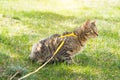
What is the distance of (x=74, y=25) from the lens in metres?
12.1

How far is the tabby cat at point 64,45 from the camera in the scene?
747 cm

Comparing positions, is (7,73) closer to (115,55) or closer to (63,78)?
(63,78)

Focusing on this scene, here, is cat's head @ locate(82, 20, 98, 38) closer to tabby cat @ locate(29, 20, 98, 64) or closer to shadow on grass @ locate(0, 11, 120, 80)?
tabby cat @ locate(29, 20, 98, 64)

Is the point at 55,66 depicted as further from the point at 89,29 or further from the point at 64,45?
the point at 89,29

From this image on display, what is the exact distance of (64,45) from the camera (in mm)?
7605

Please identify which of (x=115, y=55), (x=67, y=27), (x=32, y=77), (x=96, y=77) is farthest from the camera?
(x=67, y=27)

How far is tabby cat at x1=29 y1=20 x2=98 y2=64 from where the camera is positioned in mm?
7469

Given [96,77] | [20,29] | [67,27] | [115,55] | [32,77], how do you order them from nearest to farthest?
[32,77] < [96,77] < [115,55] < [20,29] < [67,27]

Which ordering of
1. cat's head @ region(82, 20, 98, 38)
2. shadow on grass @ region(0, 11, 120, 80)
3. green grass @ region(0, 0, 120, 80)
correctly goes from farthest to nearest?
1. cat's head @ region(82, 20, 98, 38)
2. green grass @ region(0, 0, 120, 80)
3. shadow on grass @ region(0, 11, 120, 80)

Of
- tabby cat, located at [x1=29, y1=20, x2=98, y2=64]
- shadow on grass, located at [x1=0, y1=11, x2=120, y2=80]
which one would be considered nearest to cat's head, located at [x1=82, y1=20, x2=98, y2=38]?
tabby cat, located at [x1=29, y1=20, x2=98, y2=64]

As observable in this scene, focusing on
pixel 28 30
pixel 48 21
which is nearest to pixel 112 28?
pixel 48 21

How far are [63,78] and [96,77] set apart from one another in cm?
68

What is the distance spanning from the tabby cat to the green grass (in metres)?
0.18

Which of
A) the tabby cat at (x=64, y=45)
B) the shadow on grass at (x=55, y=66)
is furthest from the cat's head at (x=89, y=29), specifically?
the shadow on grass at (x=55, y=66)
